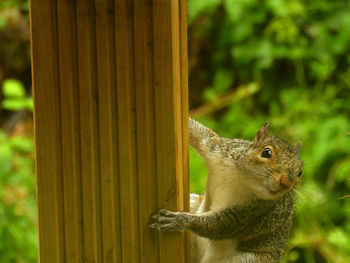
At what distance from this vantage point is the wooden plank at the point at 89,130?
1905 mm

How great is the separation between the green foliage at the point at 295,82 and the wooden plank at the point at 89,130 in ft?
6.59

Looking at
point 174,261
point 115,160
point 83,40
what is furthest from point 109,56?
point 174,261

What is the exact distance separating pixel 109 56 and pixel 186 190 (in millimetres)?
586

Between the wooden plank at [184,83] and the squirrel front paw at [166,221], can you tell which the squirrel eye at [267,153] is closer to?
the wooden plank at [184,83]

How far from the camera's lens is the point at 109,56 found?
6.22 feet

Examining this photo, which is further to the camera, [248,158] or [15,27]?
[15,27]

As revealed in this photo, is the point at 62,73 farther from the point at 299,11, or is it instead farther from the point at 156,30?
the point at 299,11


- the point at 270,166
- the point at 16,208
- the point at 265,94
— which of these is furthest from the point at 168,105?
the point at 265,94

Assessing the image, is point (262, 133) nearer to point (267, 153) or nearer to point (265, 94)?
point (267, 153)

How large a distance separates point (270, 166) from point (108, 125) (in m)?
0.74

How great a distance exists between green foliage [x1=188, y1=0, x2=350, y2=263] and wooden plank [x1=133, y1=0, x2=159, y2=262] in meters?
1.94

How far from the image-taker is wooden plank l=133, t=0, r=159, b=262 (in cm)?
185

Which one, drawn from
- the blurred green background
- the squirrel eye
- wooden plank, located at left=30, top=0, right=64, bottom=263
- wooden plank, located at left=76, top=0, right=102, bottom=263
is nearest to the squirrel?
the squirrel eye

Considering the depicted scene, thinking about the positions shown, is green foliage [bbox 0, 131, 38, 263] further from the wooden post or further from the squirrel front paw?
the squirrel front paw
